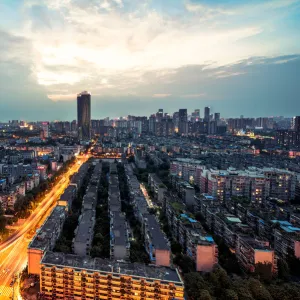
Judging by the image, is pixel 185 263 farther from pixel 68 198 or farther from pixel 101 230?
pixel 68 198

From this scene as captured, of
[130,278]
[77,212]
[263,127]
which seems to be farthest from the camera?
[263,127]

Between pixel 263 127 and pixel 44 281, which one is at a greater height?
pixel 263 127

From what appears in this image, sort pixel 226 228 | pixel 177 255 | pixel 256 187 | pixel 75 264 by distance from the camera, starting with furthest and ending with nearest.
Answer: pixel 256 187, pixel 226 228, pixel 177 255, pixel 75 264

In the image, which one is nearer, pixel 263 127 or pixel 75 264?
pixel 75 264

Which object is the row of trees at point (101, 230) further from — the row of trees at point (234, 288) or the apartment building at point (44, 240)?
the row of trees at point (234, 288)

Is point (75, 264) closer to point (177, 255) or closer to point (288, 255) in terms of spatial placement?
point (177, 255)

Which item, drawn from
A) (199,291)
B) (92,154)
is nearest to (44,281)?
(199,291)

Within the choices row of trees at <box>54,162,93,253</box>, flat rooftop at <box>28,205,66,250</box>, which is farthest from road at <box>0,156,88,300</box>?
row of trees at <box>54,162,93,253</box>
